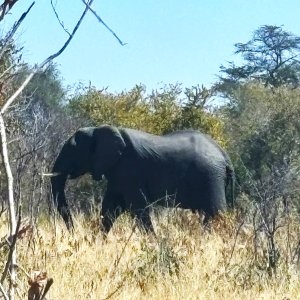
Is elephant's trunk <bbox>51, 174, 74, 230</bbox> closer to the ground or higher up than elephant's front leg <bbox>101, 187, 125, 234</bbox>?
higher up

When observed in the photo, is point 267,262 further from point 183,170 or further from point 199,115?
point 199,115

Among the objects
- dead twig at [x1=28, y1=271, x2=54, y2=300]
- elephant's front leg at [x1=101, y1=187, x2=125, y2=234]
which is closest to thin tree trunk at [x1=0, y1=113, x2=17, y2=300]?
dead twig at [x1=28, y1=271, x2=54, y2=300]

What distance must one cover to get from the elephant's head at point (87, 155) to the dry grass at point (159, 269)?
407 cm

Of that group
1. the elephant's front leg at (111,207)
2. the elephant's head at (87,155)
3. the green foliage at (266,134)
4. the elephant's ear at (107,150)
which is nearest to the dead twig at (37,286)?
the elephant's front leg at (111,207)

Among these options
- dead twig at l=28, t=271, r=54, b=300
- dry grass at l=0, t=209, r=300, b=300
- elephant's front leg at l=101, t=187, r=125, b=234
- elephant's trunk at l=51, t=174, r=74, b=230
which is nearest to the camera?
Answer: dead twig at l=28, t=271, r=54, b=300

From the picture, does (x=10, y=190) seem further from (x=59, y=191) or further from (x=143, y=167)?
(x=143, y=167)

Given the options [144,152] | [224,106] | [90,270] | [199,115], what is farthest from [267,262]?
[224,106]

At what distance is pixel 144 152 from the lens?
11.2 metres

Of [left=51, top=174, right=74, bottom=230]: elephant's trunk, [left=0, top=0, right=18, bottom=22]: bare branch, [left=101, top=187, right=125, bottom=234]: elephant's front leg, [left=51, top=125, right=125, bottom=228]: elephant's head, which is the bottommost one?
[left=101, top=187, right=125, bottom=234]: elephant's front leg

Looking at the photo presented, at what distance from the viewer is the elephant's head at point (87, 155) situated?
11.0 meters

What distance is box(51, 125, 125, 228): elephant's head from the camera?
10969 millimetres

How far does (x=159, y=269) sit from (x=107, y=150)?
551 centimetres

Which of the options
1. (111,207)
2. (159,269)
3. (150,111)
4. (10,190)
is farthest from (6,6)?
(150,111)

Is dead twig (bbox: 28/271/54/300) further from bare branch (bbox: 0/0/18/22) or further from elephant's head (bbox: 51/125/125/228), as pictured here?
elephant's head (bbox: 51/125/125/228)
